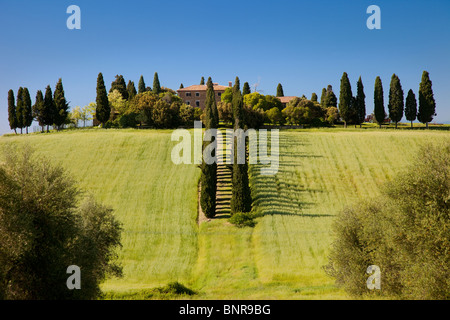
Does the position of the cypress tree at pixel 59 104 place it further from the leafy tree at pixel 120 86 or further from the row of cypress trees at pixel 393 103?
the row of cypress trees at pixel 393 103

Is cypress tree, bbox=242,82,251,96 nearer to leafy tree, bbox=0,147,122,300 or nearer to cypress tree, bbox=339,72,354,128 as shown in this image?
cypress tree, bbox=339,72,354,128

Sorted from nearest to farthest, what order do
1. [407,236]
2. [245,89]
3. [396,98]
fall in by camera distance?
[407,236]
[396,98]
[245,89]

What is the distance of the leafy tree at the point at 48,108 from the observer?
85750mm

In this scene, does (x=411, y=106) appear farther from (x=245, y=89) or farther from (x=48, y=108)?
(x=48, y=108)

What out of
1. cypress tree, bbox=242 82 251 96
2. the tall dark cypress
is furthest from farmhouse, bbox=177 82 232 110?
the tall dark cypress

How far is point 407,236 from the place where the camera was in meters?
20.1

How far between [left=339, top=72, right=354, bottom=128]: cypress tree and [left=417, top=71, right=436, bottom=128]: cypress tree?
17.5 metres

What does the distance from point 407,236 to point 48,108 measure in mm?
88224

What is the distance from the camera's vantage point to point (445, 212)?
19656 mm

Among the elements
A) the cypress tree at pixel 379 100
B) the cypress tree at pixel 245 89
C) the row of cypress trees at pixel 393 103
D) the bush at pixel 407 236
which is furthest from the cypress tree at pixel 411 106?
the bush at pixel 407 236

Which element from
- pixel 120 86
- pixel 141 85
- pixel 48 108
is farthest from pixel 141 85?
pixel 48 108

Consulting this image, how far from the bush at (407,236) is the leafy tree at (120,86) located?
364 feet

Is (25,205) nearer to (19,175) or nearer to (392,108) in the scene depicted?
(19,175)

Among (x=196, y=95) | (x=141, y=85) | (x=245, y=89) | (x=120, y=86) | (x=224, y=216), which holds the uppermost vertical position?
(x=141, y=85)
